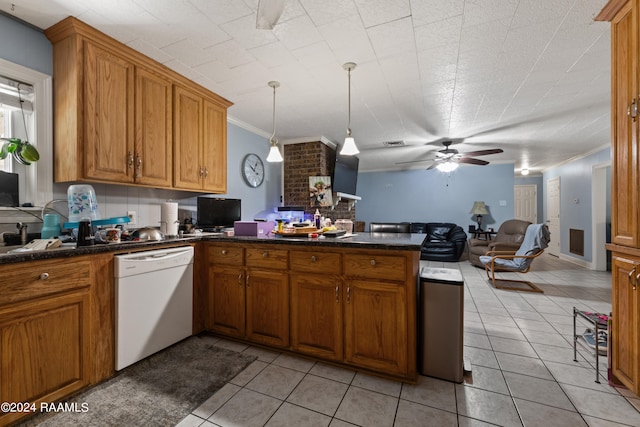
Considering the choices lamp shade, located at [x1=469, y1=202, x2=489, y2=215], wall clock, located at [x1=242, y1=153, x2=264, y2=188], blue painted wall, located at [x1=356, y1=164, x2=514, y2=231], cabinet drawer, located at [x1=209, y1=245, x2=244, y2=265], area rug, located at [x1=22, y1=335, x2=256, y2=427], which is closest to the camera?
area rug, located at [x1=22, y1=335, x2=256, y2=427]

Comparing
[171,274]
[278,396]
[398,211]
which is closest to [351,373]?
[278,396]

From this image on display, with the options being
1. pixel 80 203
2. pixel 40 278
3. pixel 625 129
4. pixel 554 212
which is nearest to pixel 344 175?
pixel 625 129

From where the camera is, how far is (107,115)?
2.13 m

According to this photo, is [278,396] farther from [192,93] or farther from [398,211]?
[398,211]

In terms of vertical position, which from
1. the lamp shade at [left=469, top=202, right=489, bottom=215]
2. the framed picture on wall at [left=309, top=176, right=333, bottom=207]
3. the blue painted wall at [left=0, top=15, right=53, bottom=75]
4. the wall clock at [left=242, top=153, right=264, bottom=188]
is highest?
the blue painted wall at [left=0, top=15, right=53, bottom=75]

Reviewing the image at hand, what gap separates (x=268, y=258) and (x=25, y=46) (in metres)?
2.32

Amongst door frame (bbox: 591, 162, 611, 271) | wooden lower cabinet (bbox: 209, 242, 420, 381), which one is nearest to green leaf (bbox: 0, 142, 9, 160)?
wooden lower cabinet (bbox: 209, 242, 420, 381)

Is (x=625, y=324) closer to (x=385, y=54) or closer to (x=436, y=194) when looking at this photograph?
(x=385, y=54)

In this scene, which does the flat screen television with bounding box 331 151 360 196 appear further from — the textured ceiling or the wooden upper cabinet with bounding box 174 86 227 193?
the wooden upper cabinet with bounding box 174 86 227 193

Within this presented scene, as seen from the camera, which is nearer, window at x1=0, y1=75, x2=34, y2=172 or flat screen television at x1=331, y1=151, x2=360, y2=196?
window at x1=0, y1=75, x2=34, y2=172

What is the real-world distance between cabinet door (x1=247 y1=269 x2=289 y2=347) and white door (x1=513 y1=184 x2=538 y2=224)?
935 centimetres

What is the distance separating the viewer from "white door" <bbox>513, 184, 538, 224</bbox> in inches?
340

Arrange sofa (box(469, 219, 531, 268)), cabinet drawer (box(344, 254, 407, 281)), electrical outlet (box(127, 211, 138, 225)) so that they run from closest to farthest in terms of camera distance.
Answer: cabinet drawer (box(344, 254, 407, 281)) → electrical outlet (box(127, 211, 138, 225)) → sofa (box(469, 219, 531, 268))

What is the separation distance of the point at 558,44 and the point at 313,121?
8.77 ft
